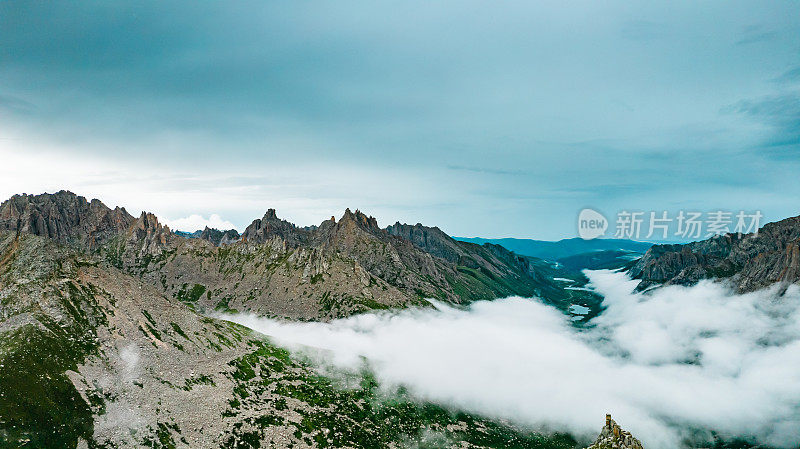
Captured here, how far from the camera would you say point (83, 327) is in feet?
473

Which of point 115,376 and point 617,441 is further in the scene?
point 115,376

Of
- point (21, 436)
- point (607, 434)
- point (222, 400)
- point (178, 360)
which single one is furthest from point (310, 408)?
point (607, 434)

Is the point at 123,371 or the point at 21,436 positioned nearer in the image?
the point at 21,436

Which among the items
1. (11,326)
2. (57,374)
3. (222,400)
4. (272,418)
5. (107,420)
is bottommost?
(272,418)

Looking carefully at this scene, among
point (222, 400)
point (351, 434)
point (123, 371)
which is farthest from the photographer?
point (351, 434)

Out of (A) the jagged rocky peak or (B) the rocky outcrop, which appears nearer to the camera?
(A) the jagged rocky peak

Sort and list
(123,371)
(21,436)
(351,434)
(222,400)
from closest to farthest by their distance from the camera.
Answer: (21,436) → (123,371) → (222,400) → (351,434)

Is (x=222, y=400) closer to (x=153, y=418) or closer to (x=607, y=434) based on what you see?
(x=153, y=418)

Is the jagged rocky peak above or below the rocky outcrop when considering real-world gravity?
above

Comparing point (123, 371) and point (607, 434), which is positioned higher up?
point (607, 434)

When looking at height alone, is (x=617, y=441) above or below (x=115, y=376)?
above

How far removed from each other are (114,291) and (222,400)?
230 feet

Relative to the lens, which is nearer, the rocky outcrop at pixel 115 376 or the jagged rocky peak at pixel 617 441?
the jagged rocky peak at pixel 617 441

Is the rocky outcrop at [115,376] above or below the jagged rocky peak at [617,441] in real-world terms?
below
